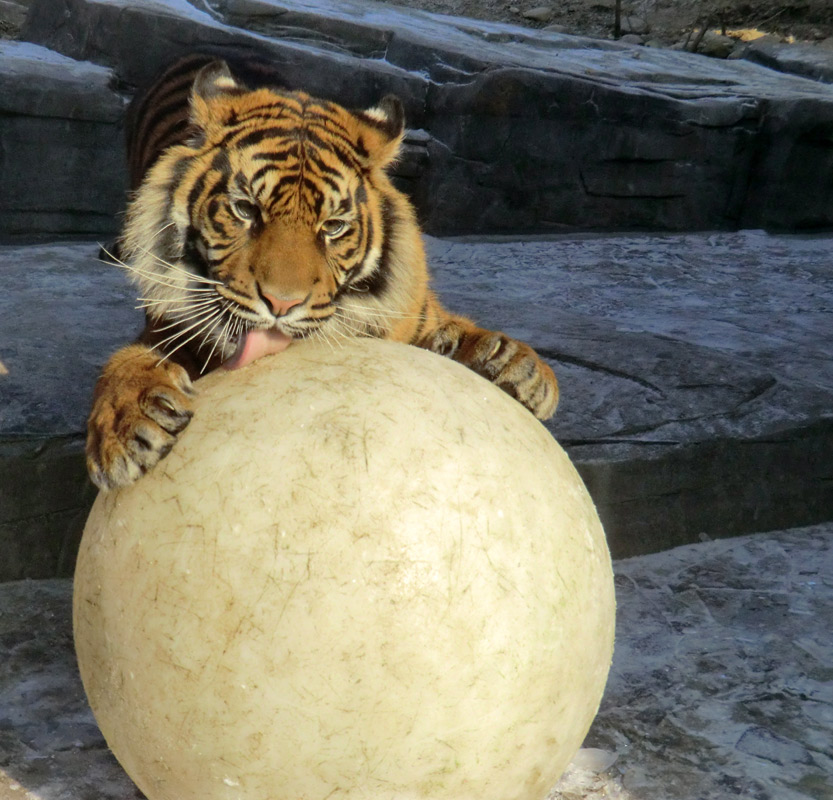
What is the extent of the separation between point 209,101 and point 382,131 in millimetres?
410

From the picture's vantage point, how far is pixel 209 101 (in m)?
2.59

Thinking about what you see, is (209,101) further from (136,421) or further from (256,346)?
(136,421)

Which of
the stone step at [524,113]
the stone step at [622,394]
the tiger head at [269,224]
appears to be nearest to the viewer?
the tiger head at [269,224]

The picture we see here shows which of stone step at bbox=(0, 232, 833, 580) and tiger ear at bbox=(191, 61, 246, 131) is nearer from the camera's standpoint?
tiger ear at bbox=(191, 61, 246, 131)

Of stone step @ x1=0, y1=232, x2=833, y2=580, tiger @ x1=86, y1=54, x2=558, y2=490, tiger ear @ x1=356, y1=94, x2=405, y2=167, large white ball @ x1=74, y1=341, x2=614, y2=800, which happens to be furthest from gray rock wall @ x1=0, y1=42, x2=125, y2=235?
large white ball @ x1=74, y1=341, x2=614, y2=800

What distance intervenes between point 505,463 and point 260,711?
1.93 feet

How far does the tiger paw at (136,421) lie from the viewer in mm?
2006

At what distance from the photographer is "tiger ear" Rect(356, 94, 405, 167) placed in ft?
8.71

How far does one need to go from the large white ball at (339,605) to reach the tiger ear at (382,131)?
2.67 ft

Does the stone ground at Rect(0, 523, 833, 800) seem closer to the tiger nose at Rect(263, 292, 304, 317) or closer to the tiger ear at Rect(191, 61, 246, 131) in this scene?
the tiger nose at Rect(263, 292, 304, 317)

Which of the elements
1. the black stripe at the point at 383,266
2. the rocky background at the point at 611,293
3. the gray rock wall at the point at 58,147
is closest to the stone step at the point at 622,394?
the rocky background at the point at 611,293

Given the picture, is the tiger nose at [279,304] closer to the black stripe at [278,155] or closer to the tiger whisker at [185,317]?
the tiger whisker at [185,317]

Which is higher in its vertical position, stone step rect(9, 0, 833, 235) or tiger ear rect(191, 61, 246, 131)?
tiger ear rect(191, 61, 246, 131)

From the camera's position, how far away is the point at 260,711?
1.81m
